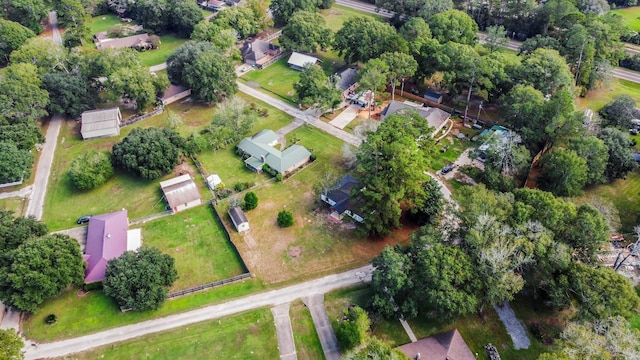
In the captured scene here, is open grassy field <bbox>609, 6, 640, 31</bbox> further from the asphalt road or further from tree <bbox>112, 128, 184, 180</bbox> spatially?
tree <bbox>112, 128, 184, 180</bbox>

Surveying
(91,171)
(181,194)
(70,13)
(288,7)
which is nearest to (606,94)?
(288,7)

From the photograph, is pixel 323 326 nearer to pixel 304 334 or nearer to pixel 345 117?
pixel 304 334

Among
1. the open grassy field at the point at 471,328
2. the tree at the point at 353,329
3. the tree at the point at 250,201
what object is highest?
the tree at the point at 250,201

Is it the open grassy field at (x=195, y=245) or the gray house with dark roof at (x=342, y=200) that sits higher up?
the gray house with dark roof at (x=342, y=200)

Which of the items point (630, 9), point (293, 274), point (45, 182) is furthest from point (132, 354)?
point (630, 9)

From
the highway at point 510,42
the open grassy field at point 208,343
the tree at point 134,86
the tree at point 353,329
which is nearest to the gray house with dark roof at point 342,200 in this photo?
the tree at point 353,329

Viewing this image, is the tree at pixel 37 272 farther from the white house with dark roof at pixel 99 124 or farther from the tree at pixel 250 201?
the white house with dark roof at pixel 99 124

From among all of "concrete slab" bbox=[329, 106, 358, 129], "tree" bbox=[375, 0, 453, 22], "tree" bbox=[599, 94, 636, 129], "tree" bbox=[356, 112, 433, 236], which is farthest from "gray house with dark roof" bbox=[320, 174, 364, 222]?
"tree" bbox=[375, 0, 453, 22]
